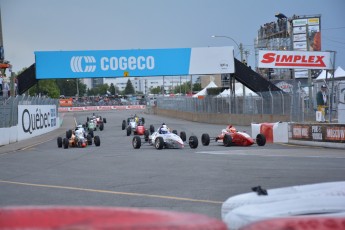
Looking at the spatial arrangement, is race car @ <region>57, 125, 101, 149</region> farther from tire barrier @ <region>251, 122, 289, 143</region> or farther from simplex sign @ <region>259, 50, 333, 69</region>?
simplex sign @ <region>259, 50, 333, 69</region>

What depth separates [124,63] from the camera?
36469mm

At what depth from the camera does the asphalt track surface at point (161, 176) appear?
9.31m

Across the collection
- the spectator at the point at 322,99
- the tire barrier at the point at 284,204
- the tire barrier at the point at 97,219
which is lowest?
the tire barrier at the point at 284,204

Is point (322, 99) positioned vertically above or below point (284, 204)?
above

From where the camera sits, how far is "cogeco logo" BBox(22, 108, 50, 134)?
107 feet

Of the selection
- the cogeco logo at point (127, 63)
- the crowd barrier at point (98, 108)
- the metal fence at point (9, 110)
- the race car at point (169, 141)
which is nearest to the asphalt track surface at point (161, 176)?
the race car at point (169, 141)

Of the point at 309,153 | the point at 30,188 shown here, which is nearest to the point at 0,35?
the point at 309,153

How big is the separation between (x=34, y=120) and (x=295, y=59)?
1662 centimetres

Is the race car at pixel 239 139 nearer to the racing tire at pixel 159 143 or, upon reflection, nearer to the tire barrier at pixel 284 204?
the racing tire at pixel 159 143

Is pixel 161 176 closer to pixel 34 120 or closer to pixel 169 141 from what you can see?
pixel 169 141

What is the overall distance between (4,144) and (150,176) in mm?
17098

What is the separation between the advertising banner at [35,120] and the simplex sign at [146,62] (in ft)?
10.5

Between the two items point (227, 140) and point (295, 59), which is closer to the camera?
point (227, 140)

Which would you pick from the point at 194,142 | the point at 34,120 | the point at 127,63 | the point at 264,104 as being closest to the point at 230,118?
the point at 264,104
